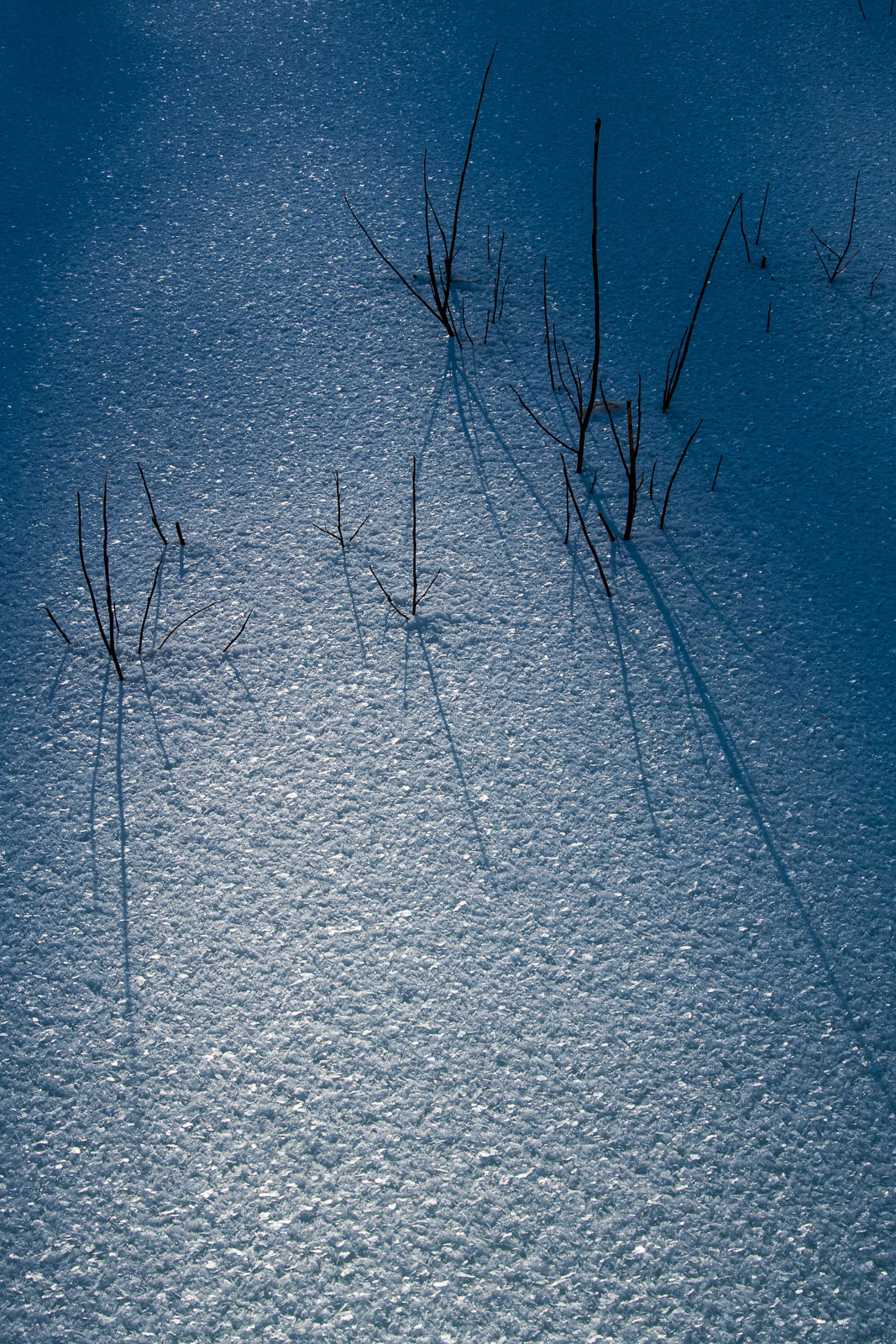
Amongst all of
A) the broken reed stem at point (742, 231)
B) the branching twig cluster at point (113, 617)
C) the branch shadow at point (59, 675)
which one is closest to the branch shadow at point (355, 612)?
the branching twig cluster at point (113, 617)

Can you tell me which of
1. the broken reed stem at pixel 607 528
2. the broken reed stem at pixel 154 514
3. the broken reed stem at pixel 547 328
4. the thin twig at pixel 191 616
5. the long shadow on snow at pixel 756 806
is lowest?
the long shadow on snow at pixel 756 806

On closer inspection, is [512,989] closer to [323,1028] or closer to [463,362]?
[323,1028]

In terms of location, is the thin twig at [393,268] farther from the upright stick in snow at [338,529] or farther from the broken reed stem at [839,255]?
the broken reed stem at [839,255]

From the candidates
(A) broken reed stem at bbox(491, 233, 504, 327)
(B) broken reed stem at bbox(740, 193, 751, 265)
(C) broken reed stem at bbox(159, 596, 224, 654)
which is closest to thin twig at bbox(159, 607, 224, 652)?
(C) broken reed stem at bbox(159, 596, 224, 654)

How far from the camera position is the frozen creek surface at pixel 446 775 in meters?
0.74

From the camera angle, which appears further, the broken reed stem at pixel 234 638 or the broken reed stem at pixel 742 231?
the broken reed stem at pixel 742 231

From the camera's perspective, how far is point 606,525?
1.30 meters

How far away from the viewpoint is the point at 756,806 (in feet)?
3.24

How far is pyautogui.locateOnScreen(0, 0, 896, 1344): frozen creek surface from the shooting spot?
2.42 ft

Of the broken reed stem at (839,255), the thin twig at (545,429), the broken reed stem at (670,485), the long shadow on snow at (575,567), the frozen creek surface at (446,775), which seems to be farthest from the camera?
the broken reed stem at (839,255)

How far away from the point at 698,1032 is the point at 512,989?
6.2 inches

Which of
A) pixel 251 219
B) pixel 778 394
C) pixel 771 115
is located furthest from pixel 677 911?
pixel 771 115

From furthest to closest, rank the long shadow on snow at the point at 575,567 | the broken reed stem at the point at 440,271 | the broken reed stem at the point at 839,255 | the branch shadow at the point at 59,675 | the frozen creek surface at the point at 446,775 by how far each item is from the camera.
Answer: the broken reed stem at the point at 839,255 < the broken reed stem at the point at 440,271 < the branch shadow at the point at 59,675 < the long shadow on snow at the point at 575,567 < the frozen creek surface at the point at 446,775

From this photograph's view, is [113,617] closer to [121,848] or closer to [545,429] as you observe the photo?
[121,848]
